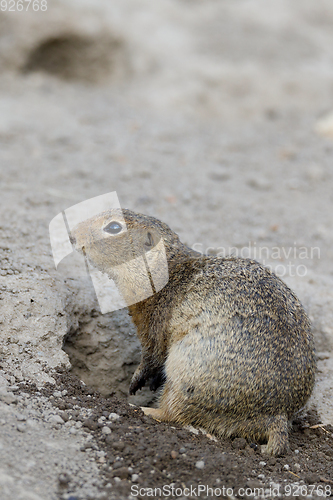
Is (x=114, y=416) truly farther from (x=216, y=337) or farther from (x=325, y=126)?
(x=325, y=126)

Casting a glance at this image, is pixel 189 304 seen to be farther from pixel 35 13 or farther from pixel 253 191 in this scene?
pixel 35 13

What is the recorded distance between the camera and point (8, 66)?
10.2 metres

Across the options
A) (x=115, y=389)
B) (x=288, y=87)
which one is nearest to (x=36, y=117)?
(x=288, y=87)

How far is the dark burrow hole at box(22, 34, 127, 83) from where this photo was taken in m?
10.2

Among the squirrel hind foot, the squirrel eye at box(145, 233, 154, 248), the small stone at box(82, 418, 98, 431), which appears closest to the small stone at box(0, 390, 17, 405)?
the small stone at box(82, 418, 98, 431)

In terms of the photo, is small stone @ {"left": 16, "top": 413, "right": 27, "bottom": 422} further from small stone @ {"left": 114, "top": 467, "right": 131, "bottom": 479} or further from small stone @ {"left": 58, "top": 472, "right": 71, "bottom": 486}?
small stone @ {"left": 114, "top": 467, "right": 131, "bottom": 479}

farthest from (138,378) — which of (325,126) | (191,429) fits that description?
(325,126)

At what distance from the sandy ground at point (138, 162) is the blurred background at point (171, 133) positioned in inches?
1.2

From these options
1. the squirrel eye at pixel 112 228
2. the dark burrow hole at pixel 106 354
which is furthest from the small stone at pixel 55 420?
the squirrel eye at pixel 112 228

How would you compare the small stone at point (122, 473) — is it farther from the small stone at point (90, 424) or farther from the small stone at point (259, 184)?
the small stone at point (259, 184)

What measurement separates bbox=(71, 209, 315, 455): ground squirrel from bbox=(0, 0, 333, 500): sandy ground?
440 mm

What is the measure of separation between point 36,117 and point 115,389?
21.5 ft

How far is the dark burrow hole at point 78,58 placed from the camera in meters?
10.2

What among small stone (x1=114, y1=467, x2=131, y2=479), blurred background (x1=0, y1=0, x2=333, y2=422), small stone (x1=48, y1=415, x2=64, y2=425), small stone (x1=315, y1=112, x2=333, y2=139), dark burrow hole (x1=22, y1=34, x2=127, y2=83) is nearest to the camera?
small stone (x1=114, y1=467, x2=131, y2=479)
